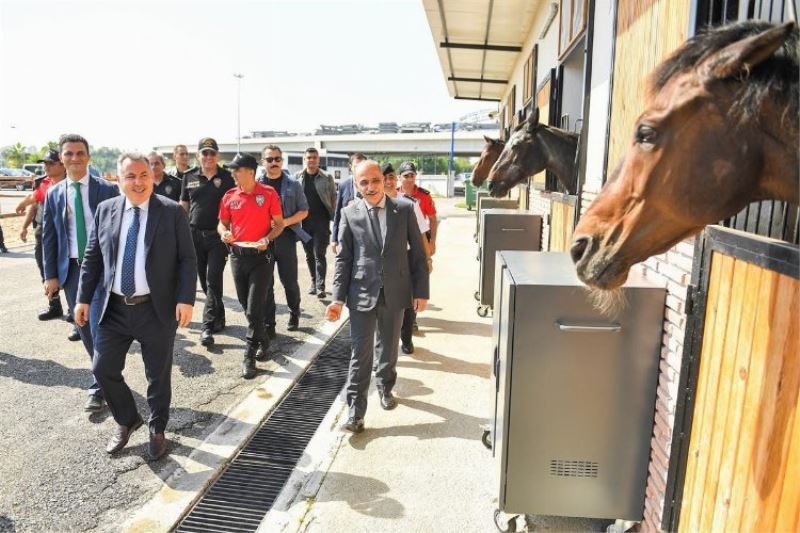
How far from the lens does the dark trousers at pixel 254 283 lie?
5.18m

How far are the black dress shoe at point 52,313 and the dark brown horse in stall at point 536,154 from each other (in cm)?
566

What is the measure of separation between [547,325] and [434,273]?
780cm

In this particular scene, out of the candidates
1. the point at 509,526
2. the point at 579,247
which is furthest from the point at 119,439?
the point at 579,247

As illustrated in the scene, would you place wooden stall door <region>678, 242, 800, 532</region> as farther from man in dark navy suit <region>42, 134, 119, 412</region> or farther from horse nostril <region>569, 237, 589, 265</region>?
man in dark navy suit <region>42, 134, 119, 412</region>

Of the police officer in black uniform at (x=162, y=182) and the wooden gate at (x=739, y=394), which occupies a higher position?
the police officer in black uniform at (x=162, y=182)

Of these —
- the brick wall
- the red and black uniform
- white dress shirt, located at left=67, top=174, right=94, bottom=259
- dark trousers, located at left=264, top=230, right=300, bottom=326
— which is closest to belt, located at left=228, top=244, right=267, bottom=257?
the red and black uniform

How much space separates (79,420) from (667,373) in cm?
409

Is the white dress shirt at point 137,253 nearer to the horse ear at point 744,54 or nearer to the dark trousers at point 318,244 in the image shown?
the horse ear at point 744,54

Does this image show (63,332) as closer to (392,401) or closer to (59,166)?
(59,166)

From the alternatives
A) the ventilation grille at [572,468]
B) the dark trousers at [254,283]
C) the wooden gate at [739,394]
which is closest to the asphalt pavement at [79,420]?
the dark trousers at [254,283]

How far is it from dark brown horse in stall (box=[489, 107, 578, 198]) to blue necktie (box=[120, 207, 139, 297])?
3.77m

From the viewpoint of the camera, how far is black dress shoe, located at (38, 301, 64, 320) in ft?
22.1

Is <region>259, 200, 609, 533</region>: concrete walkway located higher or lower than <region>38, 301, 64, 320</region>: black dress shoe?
lower

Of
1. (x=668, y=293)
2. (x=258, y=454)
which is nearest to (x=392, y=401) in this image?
(x=258, y=454)
